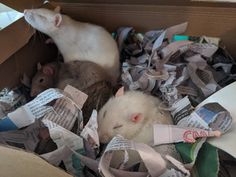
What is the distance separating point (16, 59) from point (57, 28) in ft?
0.47

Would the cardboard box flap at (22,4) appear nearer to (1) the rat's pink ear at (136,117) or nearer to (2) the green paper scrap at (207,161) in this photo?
(1) the rat's pink ear at (136,117)

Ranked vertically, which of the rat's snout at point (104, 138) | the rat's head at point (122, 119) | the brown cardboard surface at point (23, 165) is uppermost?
the brown cardboard surface at point (23, 165)

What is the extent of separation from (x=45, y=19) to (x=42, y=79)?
0.45 ft

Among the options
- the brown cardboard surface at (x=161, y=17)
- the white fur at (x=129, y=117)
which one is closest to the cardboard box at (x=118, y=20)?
the brown cardboard surface at (x=161, y=17)

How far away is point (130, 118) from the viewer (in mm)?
636

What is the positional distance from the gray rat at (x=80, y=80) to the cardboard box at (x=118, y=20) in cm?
4

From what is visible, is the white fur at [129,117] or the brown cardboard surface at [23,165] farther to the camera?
the white fur at [129,117]

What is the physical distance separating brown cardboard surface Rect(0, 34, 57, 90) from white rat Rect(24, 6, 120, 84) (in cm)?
3

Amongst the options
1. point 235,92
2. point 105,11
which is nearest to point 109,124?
point 235,92

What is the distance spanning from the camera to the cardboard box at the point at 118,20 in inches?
29.0

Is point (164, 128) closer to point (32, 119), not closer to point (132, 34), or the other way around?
point (32, 119)

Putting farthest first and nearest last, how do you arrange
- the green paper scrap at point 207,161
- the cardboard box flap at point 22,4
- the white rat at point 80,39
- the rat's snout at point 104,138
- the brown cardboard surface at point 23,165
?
the white rat at point 80,39 → the cardboard box flap at point 22,4 → the rat's snout at point 104,138 → the green paper scrap at point 207,161 → the brown cardboard surface at point 23,165

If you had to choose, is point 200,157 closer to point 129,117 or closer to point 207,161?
point 207,161

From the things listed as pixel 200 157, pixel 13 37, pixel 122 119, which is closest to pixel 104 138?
pixel 122 119
